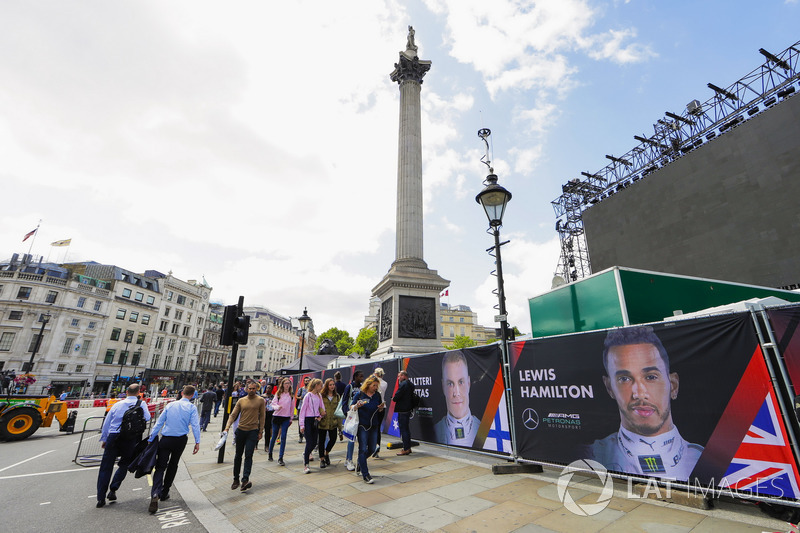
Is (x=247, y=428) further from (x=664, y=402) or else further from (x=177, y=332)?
(x=177, y=332)

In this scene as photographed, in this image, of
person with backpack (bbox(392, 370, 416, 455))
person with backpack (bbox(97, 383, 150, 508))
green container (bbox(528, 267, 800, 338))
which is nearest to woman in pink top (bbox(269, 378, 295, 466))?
person with backpack (bbox(392, 370, 416, 455))

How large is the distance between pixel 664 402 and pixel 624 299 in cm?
257

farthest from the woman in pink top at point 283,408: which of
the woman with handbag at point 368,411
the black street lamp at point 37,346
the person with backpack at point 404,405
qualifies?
the black street lamp at point 37,346

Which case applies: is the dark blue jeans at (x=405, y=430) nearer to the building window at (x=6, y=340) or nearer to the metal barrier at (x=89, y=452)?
the metal barrier at (x=89, y=452)

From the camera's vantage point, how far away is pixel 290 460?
8.83 meters

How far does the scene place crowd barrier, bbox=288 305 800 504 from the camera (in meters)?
3.87

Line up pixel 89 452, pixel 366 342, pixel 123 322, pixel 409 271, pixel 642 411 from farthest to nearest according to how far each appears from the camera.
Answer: pixel 366 342, pixel 123 322, pixel 409 271, pixel 89 452, pixel 642 411

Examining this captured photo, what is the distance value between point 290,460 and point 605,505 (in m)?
7.22

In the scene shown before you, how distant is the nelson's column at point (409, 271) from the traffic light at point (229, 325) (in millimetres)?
10523

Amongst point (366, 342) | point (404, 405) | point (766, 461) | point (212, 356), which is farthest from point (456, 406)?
point (212, 356)

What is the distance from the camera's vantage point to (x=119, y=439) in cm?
571

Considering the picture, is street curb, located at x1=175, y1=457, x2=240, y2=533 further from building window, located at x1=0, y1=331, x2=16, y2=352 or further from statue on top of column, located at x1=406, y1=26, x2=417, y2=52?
building window, located at x1=0, y1=331, x2=16, y2=352

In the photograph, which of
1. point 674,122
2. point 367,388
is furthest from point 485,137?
point 674,122

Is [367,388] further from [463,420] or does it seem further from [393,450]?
[393,450]
